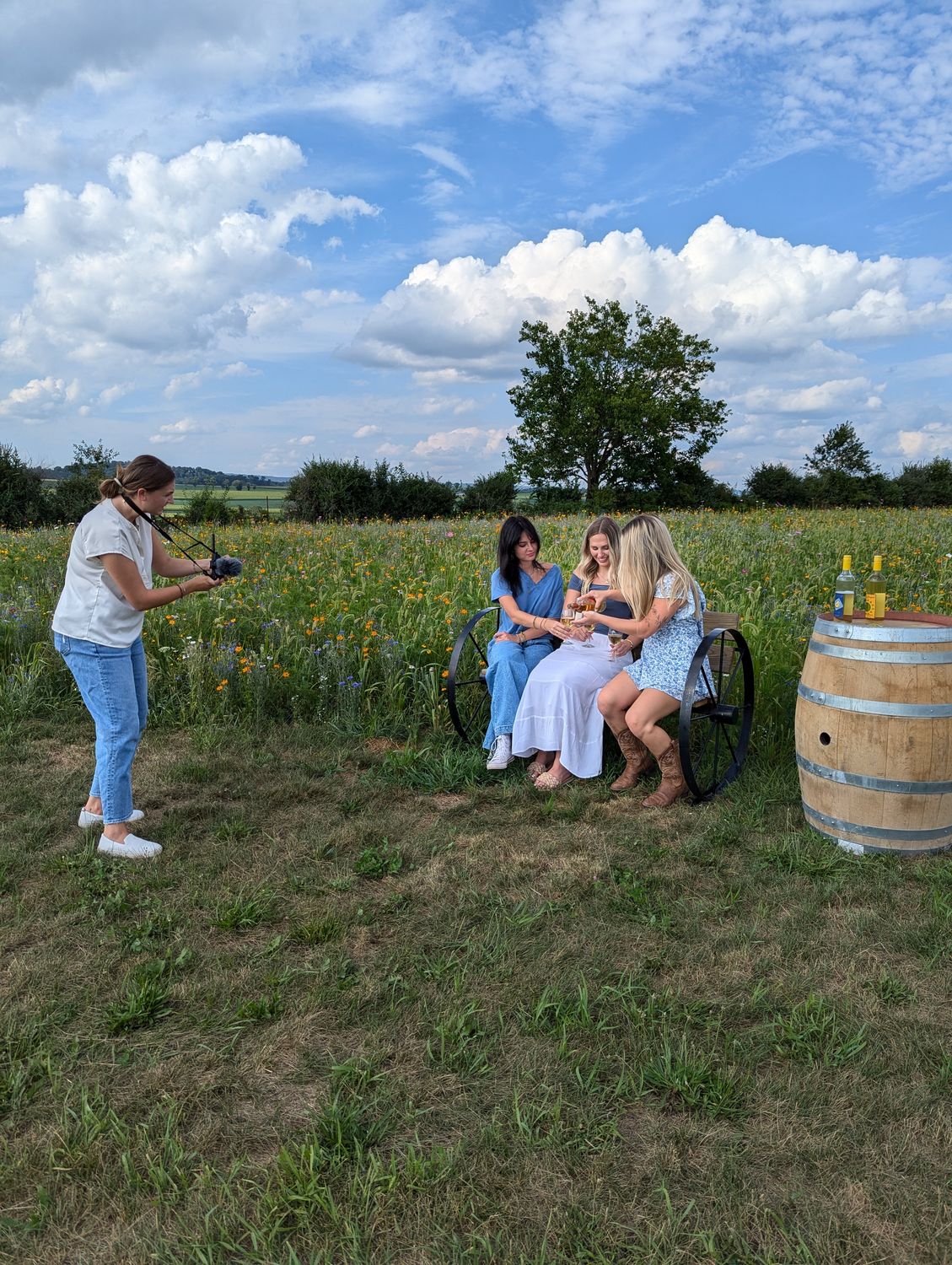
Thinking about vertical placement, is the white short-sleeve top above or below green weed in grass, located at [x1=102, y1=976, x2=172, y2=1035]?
above

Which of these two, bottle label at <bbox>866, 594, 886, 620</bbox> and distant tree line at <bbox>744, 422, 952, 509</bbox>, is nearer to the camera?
bottle label at <bbox>866, 594, 886, 620</bbox>

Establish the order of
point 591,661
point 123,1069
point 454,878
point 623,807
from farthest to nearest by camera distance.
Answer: point 591,661 → point 623,807 → point 454,878 → point 123,1069

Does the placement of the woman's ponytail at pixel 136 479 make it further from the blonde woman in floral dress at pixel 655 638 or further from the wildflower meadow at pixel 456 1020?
the blonde woman in floral dress at pixel 655 638

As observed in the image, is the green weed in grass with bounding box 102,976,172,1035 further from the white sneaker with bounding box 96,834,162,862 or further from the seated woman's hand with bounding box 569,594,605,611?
the seated woman's hand with bounding box 569,594,605,611

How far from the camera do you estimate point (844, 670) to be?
3844 mm

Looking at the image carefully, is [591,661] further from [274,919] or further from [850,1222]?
[850,1222]

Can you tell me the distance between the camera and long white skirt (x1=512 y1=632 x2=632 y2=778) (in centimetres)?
470

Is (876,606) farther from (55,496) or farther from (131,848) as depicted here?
(55,496)

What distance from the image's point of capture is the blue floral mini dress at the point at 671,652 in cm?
451

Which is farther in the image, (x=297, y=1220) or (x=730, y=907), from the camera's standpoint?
(x=730, y=907)

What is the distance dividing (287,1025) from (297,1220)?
2.38 feet

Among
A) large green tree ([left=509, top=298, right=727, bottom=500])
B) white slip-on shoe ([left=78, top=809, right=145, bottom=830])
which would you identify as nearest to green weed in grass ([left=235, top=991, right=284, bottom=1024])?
white slip-on shoe ([left=78, top=809, right=145, bottom=830])

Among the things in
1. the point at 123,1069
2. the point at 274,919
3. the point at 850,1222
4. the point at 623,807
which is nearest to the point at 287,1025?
the point at 123,1069

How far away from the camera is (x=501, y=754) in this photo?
4895 millimetres
